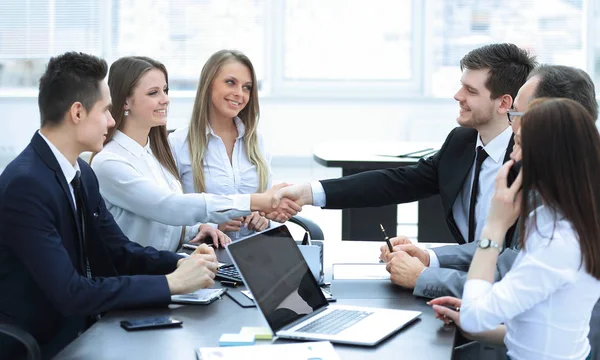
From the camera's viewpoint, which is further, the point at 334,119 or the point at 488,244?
the point at 334,119

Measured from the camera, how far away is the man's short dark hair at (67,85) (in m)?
2.22

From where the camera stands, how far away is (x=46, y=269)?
198 centimetres

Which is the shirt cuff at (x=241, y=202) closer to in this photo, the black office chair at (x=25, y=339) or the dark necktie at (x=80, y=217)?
the dark necktie at (x=80, y=217)

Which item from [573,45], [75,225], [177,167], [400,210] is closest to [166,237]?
[177,167]

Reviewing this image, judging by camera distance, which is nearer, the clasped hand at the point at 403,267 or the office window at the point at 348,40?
the clasped hand at the point at 403,267

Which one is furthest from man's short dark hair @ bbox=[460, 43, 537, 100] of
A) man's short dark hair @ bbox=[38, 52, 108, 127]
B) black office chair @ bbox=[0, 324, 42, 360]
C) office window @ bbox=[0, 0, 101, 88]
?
office window @ bbox=[0, 0, 101, 88]

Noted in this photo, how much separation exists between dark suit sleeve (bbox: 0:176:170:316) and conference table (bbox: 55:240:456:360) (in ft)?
0.15

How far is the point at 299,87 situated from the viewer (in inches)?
300

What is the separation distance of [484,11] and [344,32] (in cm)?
126

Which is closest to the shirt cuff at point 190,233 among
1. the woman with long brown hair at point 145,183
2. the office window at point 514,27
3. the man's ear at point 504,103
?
the woman with long brown hair at point 145,183

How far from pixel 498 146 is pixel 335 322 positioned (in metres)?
1.23

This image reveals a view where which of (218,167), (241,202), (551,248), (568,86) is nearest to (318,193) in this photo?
(241,202)

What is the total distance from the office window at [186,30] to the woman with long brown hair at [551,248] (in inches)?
233

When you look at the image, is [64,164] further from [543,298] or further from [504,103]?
[504,103]
